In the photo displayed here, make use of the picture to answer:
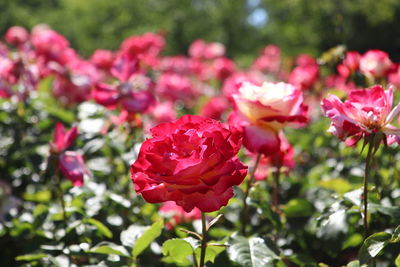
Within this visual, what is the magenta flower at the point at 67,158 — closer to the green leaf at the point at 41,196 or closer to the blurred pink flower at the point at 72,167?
the blurred pink flower at the point at 72,167

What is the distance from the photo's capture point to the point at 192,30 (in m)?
15.2

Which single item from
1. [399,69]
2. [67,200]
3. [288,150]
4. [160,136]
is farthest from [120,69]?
[399,69]

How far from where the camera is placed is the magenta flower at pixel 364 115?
3.21 feet

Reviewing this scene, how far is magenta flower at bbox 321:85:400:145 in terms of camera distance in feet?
3.21

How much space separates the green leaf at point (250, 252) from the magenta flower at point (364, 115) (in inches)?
12.4

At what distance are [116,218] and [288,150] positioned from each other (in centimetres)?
57

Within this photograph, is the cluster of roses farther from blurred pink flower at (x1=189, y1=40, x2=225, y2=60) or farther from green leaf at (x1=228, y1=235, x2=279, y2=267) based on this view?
blurred pink flower at (x1=189, y1=40, x2=225, y2=60)

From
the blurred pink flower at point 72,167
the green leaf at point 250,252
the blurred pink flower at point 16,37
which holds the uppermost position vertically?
the blurred pink flower at point 16,37

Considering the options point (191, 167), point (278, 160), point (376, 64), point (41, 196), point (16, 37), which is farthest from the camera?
point (16, 37)

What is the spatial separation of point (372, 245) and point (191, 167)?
371 millimetres

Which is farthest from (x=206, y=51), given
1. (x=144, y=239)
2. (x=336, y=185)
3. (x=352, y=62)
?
(x=144, y=239)

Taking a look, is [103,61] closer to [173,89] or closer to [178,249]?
[173,89]

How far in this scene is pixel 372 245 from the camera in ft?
2.86

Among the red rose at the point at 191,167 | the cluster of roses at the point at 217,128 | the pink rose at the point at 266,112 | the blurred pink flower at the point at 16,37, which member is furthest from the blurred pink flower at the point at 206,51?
the red rose at the point at 191,167
